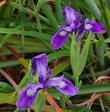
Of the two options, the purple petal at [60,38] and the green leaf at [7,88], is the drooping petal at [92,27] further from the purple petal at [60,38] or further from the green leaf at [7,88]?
the green leaf at [7,88]

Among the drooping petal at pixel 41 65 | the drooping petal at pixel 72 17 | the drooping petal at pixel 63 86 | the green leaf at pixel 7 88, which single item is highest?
the drooping petal at pixel 72 17

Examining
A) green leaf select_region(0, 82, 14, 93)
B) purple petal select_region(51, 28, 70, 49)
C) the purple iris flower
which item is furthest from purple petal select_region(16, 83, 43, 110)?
green leaf select_region(0, 82, 14, 93)

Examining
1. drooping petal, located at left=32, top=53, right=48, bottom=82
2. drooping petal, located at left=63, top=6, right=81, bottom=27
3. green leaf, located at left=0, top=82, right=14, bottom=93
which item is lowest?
green leaf, located at left=0, top=82, right=14, bottom=93

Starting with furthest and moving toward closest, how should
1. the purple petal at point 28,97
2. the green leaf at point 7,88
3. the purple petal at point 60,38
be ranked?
the green leaf at point 7,88 < the purple petal at point 60,38 < the purple petal at point 28,97

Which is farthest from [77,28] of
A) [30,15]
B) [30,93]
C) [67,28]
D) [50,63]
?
[30,15]

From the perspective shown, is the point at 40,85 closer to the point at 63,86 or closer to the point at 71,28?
the point at 63,86

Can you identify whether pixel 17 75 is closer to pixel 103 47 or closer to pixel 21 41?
pixel 21 41

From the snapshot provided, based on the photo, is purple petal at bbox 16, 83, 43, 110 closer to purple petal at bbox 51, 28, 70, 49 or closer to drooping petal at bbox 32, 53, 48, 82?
drooping petal at bbox 32, 53, 48, 82

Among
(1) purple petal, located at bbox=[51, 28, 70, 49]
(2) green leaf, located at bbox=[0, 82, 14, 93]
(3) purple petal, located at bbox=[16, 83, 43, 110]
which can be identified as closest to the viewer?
(3) purple petal, located at bbox=[16, 83, 43, 110]

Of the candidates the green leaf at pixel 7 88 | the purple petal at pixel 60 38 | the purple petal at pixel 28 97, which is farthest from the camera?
the green leaf at pixel 7 88

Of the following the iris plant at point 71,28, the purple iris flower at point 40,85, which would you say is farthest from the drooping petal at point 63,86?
the iris plant at point 71,28
